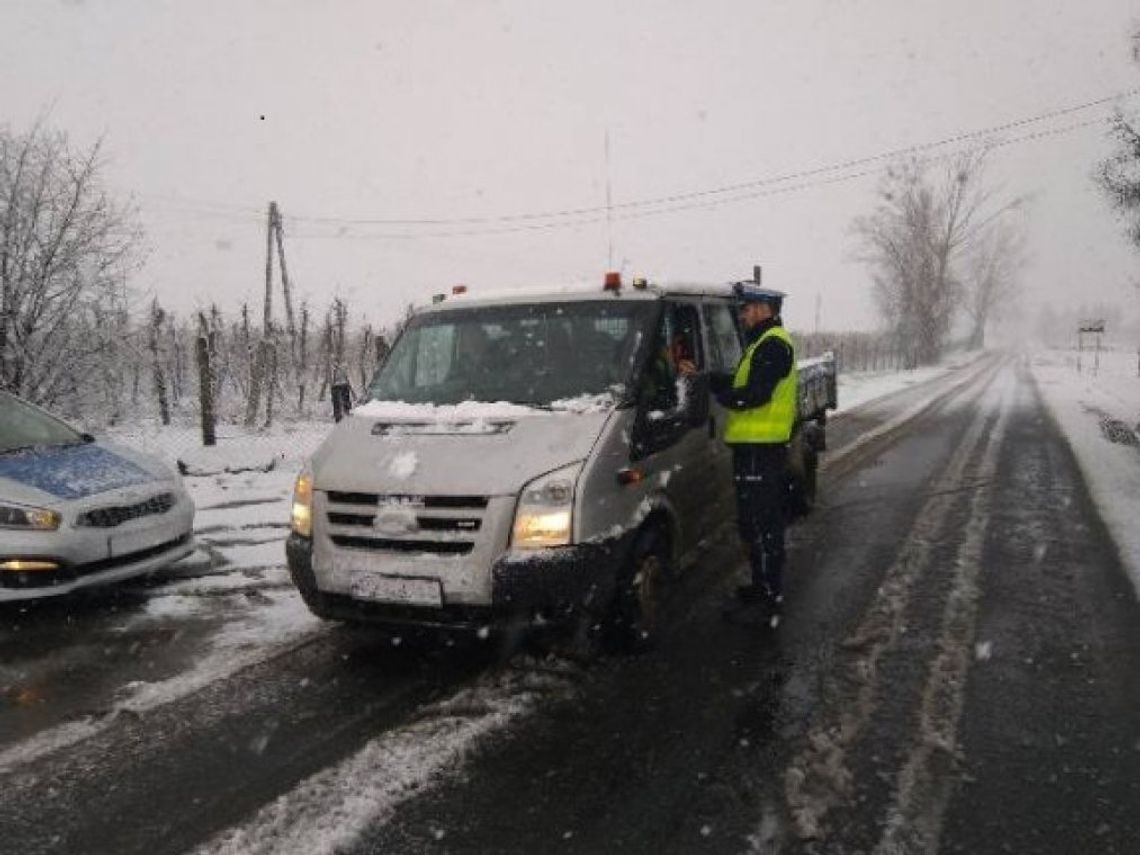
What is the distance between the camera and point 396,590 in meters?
4.00

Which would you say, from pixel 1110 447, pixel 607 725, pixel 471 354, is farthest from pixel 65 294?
pixel 1110 447

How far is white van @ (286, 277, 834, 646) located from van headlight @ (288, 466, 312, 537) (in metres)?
0.01

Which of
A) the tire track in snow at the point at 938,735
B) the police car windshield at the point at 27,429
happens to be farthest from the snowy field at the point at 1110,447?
the police car windshield at the point at 27,429

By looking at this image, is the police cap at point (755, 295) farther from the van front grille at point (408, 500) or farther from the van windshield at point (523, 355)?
the van front grille at point (408, 500)

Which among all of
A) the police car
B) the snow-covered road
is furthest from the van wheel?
the police car

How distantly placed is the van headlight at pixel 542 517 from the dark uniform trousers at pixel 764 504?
169 centimetres

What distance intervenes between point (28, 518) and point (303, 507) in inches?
87.3

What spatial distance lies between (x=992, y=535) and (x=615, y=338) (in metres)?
4.43

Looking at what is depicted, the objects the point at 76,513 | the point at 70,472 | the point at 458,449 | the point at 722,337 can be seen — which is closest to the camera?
the point at 458,449

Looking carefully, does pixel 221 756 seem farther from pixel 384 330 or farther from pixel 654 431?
pixel 384 330

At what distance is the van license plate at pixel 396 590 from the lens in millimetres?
3930

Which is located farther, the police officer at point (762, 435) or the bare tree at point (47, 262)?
the bare tree at point (47, 262)

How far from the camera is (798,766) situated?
10.9ft

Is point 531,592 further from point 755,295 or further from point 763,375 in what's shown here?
point 755,295
